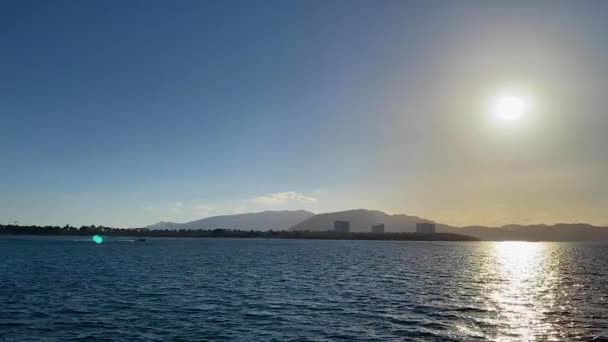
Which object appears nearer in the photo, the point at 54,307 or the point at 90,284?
the point at 54,307

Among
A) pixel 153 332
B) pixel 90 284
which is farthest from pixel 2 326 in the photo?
pixel 90 284

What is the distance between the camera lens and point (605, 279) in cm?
10544

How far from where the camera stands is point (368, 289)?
3009 inches

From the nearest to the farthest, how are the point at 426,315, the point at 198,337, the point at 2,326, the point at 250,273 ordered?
1. the point at 198,337
2. the point at 2,326
3. the point at 426,315
4. the point at 250,273

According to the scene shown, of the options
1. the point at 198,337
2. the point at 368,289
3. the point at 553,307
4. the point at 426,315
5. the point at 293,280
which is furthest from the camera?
the point at 293,280

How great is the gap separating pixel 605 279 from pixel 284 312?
8822 cm

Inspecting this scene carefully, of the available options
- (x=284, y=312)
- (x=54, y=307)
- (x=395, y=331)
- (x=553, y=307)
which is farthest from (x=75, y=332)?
(x=553, y=307)

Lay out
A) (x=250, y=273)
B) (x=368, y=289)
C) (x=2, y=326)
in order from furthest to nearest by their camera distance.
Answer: (x=250, y=273) → (x=368, y=289) → (x=2, y=326)

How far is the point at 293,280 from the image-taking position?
89.3m

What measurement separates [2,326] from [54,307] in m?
10.9

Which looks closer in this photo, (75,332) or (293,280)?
(75,332)

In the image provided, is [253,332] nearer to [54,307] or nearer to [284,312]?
[284,312]

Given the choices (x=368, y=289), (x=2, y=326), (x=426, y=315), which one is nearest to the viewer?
(x=2, y=326)

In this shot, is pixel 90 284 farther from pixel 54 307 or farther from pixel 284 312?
pixel 284 312
